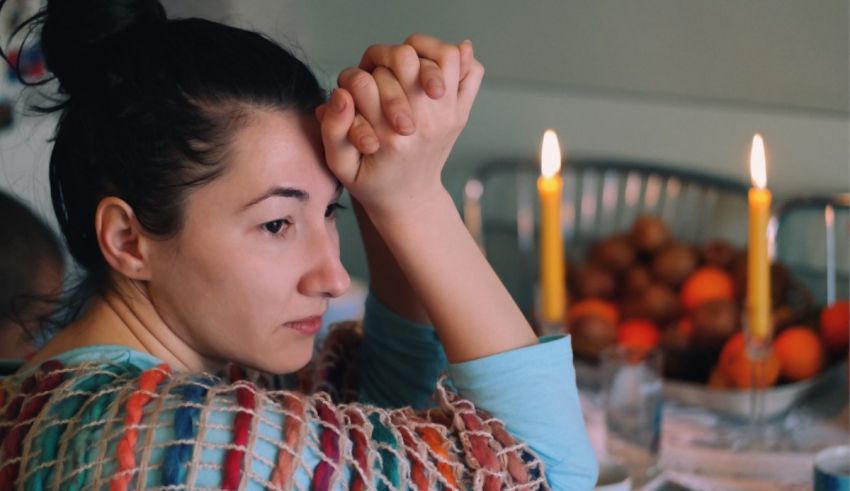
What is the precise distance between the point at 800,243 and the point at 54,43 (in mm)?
1267

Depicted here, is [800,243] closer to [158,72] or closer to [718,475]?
[718,475]

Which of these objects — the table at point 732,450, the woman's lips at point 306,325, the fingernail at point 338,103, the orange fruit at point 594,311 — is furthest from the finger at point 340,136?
the orange fruit at point 594,311

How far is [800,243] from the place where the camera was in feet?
5.59

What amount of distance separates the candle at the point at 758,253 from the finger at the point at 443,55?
480 millimetres

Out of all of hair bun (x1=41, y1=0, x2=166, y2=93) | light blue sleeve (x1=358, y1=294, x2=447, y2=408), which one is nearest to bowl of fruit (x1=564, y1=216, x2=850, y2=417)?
light blue sleeve (x1=358, y1=294, x2=447, y2=408)

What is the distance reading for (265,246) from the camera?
0.75 meters

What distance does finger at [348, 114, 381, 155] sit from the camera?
2.36 ft

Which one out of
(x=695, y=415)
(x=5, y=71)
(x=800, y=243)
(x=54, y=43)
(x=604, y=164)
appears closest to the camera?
(x=54, y=43)

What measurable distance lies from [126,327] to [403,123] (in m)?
0.28

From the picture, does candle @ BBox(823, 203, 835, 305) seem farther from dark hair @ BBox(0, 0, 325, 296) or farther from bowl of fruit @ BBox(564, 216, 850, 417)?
dark hair @ BBox(0, 0, 325, 296)

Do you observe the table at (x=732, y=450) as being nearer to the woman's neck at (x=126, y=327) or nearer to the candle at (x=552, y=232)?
the candle at (x=552, y=232)

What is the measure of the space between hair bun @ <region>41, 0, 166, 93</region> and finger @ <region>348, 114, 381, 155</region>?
194 millimetres

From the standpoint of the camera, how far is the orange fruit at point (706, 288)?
4.50 ft

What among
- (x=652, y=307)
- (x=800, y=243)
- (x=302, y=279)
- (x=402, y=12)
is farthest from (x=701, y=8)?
(x=800, y=243)
